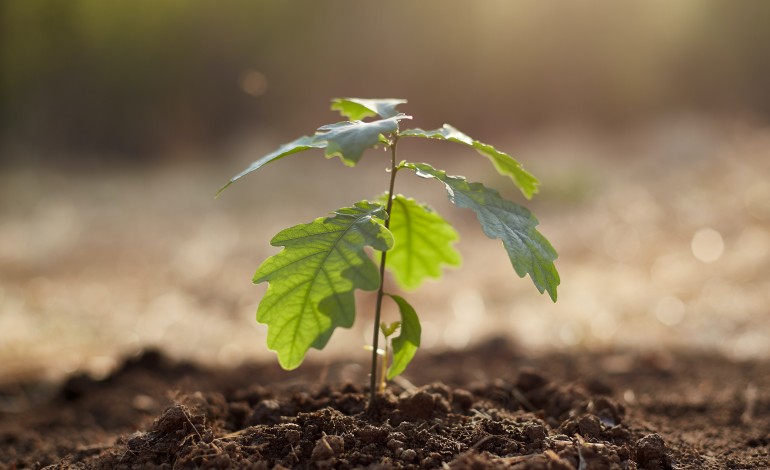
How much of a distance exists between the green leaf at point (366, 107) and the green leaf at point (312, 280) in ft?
0.98

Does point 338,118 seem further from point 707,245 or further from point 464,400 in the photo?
point 464,400

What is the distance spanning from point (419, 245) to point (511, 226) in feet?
1.65

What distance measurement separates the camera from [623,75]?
10172 mm

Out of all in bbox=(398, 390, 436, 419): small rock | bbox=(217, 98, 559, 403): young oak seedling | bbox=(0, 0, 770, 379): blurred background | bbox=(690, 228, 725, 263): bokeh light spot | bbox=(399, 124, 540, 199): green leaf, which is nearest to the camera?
bbox=(217, 98, 559, 403): young oak seedling

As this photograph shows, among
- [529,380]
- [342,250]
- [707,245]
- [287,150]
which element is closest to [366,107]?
[287,150]

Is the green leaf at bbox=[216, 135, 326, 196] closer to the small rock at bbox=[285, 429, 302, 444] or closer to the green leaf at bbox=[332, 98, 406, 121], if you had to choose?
the green leaf at bbox=[332, 98, 406, 121]

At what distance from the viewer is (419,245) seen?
2.14m

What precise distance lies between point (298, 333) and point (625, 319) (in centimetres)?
326

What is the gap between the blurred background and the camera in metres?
6.49

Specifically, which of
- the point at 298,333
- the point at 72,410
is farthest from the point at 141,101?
the point at 298,333

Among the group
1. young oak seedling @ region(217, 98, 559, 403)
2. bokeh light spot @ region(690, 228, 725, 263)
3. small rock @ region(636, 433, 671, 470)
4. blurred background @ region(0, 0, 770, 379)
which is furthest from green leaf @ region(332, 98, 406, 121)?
bokeh light spot @ region(690, 228, 725, 263)

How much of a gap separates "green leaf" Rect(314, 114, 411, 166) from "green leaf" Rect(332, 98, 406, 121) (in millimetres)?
179

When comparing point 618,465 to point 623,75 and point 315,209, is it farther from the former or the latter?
point 623,75

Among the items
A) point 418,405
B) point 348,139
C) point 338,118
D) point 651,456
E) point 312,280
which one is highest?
point 338,118
